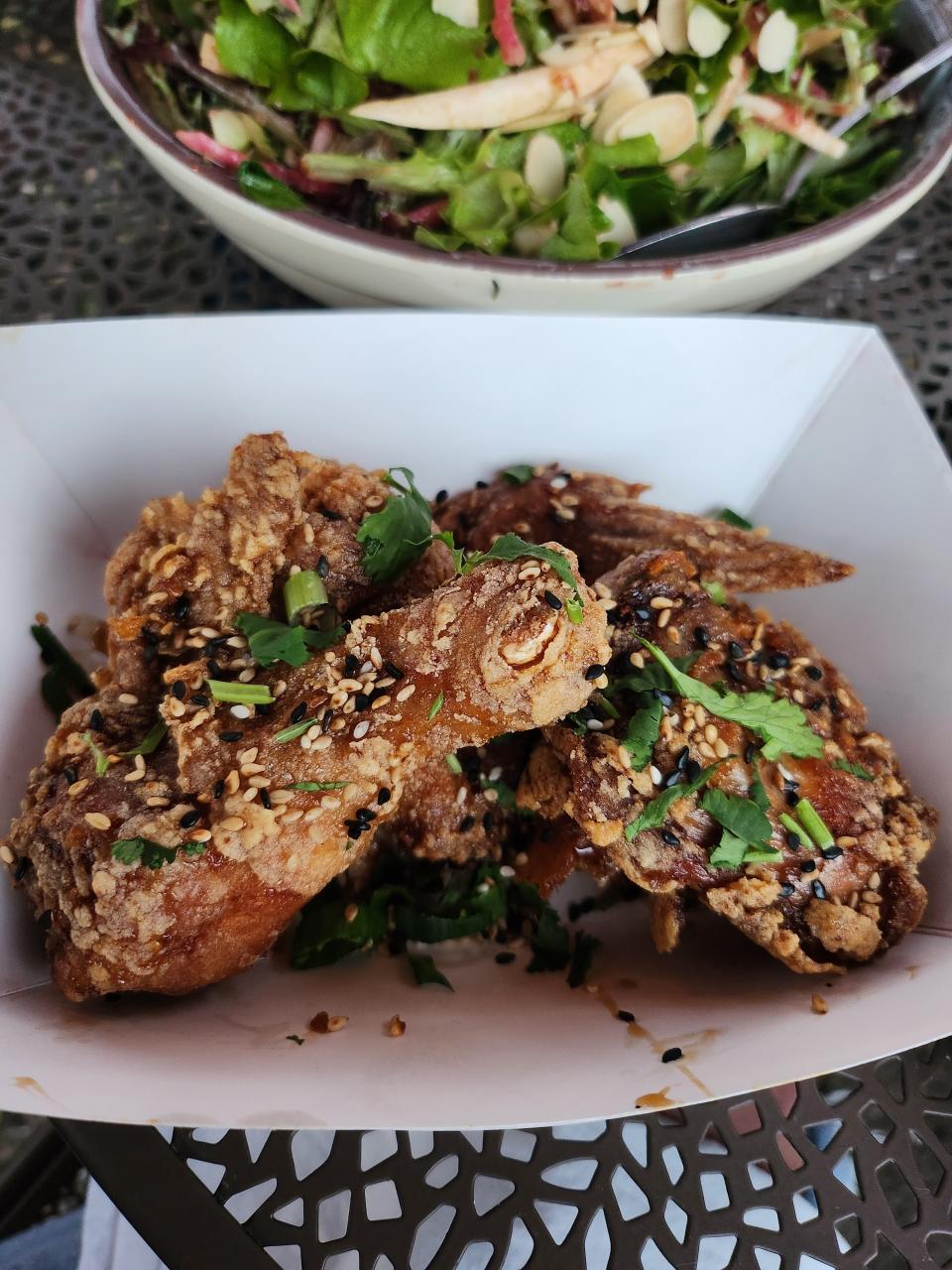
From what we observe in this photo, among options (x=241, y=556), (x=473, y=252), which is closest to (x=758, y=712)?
(x=241, y=556)

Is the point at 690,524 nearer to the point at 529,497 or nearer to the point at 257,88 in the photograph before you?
the point at 529,497

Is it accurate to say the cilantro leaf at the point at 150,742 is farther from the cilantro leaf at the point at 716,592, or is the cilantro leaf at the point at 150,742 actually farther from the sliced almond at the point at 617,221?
the sliced almond at the point at 617,221

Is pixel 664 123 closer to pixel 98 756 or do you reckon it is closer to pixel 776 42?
pixel 776 42

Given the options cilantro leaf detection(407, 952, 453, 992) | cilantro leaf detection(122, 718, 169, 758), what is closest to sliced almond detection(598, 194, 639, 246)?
cilantro leaf detection(122, 718, 169, 758)

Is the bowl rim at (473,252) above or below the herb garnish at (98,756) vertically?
above

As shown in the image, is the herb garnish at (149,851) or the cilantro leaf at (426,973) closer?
the herb garnish at (149,851)

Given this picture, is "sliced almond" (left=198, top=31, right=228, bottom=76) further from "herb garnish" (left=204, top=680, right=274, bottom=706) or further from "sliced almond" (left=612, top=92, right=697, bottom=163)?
"herb garnish" (left=204, top=680, right=274, bottom=706)

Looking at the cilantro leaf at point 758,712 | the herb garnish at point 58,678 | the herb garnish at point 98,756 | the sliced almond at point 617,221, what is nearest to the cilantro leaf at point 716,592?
the cilantro leaf at point 758,712
